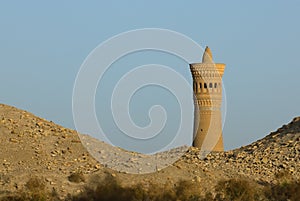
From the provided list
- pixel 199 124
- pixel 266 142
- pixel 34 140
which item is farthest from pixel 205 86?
pixel 34 140

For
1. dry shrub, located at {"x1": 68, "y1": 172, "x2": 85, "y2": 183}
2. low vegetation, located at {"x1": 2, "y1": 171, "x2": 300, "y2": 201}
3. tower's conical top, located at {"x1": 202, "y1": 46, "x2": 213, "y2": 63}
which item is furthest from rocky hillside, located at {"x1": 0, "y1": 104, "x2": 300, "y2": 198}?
tower's conical top, located at {"x1": 202, "y1": 46, "x2": 213, "y2": 63}

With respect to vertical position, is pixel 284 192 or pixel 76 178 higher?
pixel 76 178

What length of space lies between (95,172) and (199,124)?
73.1 ft

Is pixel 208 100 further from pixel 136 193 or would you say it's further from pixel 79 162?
pixel 136 193

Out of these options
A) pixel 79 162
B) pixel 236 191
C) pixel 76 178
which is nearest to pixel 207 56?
pixel 79 162

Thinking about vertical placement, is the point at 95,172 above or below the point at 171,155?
below

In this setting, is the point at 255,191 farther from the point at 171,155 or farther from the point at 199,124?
the point at 199,124

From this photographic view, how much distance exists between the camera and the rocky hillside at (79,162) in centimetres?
2316

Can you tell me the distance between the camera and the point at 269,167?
2673 centimetres

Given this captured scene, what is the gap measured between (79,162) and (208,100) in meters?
21.1

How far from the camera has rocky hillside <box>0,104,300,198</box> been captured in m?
23.2

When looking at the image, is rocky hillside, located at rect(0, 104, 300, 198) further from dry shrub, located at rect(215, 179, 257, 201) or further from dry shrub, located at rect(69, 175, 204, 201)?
dry shrub, located at rect(69, 175, 204, 201)

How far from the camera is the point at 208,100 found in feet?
147

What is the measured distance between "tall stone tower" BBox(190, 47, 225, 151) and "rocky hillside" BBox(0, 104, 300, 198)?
13745 millimetres
